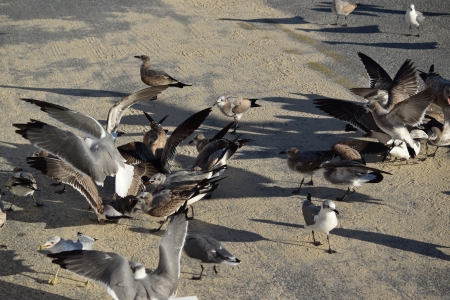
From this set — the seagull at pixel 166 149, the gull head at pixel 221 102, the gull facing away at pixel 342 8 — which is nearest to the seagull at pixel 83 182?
the seagull at pixel 166 149

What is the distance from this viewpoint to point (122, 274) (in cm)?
555

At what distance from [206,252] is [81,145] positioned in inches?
75.1

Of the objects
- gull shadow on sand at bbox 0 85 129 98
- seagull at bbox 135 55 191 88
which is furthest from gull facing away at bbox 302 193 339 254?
gull shadow on sand at bbox 0 85 129 98

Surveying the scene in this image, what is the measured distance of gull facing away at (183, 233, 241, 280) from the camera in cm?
614

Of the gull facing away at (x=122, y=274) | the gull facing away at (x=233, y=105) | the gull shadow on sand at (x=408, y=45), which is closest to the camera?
the gull facing away at (x=122, y=274)

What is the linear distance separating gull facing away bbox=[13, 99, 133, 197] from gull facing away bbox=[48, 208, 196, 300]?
1535mm

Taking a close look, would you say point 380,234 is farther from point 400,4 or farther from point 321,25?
point 400,4

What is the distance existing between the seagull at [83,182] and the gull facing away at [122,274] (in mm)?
1416

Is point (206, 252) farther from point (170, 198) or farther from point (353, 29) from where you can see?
point (353, 29)

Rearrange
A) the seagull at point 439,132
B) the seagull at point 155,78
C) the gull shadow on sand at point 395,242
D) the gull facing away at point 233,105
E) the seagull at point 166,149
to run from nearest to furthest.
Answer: the gull shadow on sand at point 395,242
the seagull at point 166,149
the seagull at point 439,132
the gull facing away at point 233,105
the seagull at point 155,78

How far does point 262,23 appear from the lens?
13211 mm

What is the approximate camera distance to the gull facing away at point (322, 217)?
21.6ft

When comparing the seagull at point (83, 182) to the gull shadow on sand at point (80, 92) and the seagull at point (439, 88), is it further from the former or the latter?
the seagull at point (439, 88)

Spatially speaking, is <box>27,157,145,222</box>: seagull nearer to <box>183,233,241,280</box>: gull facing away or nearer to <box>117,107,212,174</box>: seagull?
<box>117,107,212,174</box>: seagull
